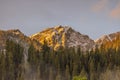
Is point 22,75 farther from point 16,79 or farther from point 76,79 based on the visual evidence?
point 76,79

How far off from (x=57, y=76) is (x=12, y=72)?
81.0 feet

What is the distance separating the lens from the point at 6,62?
7849 inches

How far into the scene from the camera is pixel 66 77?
654ft

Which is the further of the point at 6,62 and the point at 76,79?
the point at 6,62

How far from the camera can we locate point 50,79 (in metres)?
200

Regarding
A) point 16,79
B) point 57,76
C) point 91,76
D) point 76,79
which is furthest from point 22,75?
point 76,79

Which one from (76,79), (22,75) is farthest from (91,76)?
(76,79)

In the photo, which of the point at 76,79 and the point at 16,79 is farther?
the point at 16,79

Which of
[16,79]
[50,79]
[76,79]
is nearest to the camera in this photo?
[76,79]

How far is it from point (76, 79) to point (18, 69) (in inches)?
4902

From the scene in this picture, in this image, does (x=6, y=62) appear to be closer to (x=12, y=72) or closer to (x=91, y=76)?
(x=12, y=72)

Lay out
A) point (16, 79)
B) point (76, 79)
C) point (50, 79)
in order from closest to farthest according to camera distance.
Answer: point (76, 79)
point (16, 79)
point (50, 79)

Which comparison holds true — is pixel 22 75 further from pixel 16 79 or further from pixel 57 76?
pixel 57 76

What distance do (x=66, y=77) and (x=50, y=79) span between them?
352 inches
